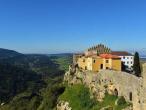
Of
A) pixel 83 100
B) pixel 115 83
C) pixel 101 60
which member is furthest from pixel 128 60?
pixel 115 83

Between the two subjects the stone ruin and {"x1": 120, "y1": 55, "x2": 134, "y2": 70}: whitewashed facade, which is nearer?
the stone ruin

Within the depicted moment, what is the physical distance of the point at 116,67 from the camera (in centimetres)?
8712

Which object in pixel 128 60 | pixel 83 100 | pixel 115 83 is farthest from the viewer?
pixel 128 60

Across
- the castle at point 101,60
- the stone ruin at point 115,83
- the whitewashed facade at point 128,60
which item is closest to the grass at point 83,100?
the stone ruin at point 115,83

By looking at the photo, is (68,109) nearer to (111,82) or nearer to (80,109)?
(80,109)

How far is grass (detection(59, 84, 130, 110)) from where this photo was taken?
64.8 metres

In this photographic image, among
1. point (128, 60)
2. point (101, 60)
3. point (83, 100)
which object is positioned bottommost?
point (83, 100)

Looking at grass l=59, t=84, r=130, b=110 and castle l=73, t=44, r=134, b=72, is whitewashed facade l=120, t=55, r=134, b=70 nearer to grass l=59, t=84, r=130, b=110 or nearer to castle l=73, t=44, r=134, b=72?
castle l=73, t=44, r=134, b=72

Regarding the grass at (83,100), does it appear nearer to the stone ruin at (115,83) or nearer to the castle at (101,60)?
the stone ruin at (115,83)

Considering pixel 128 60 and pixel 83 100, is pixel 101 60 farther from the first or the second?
pixel 128 60

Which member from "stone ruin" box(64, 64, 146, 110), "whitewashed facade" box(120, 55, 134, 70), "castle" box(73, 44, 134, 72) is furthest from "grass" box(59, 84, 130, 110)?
"whitewashed facade" box(120, 55, 134, 70)

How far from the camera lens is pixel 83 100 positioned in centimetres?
7912

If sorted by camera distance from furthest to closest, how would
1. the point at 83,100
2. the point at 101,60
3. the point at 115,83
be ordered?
the point at 101,60
the point at 83,100
the point at 115,83

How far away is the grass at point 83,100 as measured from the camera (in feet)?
212
